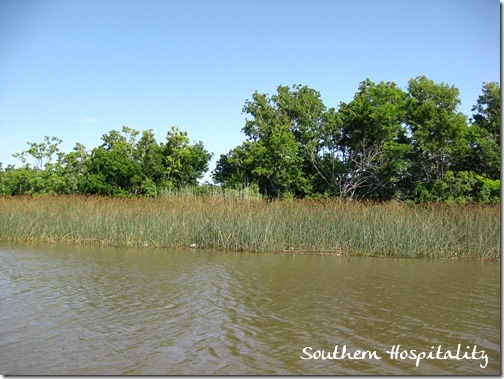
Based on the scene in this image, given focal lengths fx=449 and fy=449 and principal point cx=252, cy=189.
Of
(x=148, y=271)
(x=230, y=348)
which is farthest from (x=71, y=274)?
(x=230, y=348)

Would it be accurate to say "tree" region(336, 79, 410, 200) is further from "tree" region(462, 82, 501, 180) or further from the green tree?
the green tree

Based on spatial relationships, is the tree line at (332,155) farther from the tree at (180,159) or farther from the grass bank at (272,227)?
the grass bank at (272,227)

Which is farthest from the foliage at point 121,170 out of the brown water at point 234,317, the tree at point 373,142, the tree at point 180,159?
the brown water at point 234,317

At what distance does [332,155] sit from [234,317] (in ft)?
58.4

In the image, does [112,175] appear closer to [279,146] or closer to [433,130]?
[279,146]

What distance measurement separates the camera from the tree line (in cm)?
1959

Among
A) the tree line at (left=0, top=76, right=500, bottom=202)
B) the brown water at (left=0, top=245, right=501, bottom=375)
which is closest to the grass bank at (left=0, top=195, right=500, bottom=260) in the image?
the brown water at (left=0, top=245, right=501, bottom=375)

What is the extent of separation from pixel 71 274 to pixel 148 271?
4.21 feet

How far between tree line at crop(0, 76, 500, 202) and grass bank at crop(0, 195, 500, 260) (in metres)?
7.55

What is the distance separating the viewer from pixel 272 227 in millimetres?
11234

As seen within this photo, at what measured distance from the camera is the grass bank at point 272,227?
10820 millimetres

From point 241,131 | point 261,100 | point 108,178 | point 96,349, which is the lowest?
point 96,349

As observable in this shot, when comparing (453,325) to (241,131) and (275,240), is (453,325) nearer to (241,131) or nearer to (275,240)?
(275,240)

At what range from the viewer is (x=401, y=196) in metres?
21.4
